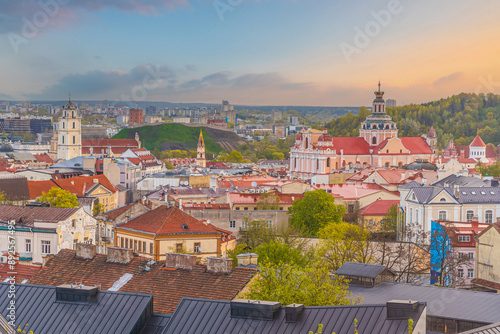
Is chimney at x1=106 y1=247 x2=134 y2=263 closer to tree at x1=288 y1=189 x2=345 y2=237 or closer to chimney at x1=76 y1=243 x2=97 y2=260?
chimney at x1=76 y1=243 x2=97 y2=260

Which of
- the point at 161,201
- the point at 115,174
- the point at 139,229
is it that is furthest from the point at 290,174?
the point at 139,229

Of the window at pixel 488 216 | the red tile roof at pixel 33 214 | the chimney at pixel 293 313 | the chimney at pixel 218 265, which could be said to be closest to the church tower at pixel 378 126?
the window at pixel 488 216

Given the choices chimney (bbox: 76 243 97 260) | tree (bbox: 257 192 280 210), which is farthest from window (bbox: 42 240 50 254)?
tree (bbox: 257 192 280 210)

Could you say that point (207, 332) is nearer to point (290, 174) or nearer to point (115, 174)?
point (115, 174)

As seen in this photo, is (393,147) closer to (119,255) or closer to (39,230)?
(39,230)

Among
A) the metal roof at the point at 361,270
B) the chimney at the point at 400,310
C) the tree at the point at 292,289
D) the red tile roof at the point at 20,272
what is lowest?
the red tile roof at the point at 20,272

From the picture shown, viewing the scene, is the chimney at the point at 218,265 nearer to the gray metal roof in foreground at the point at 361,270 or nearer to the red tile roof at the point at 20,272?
the gray metal roof in foreground at the point at 361,270
